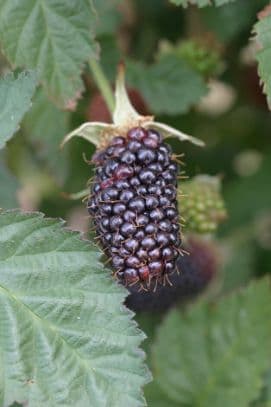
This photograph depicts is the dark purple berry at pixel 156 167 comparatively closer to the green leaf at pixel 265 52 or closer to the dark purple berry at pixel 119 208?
the dark purple berry at pixel 119 208

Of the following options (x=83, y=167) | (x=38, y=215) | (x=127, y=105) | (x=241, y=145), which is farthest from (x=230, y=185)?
(x=38, y=215)

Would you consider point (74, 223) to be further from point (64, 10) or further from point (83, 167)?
point (64, 10)

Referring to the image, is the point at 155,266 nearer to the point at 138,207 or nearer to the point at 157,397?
the point at 138,207

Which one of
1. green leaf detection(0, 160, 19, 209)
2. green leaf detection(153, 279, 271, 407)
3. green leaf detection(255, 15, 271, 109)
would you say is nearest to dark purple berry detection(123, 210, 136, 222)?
green leaf detection(255, 15, 271, 109)

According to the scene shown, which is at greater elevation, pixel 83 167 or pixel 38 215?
pixel 38 215

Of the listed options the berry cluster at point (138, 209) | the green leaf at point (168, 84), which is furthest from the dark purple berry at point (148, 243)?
the green leaf at point (168, 84)
